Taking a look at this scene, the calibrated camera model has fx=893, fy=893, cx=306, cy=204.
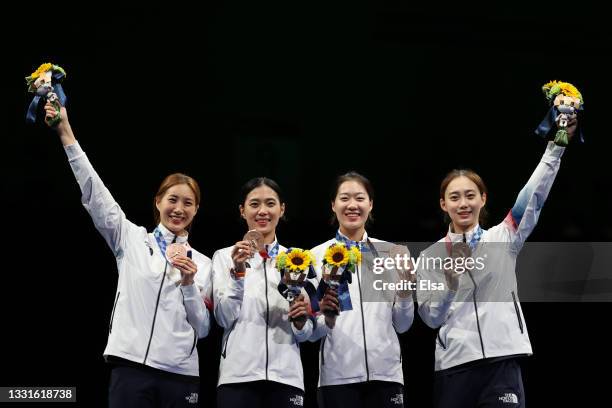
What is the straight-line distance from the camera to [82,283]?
5848mm

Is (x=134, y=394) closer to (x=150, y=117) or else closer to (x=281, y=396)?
(x=281, y=396)

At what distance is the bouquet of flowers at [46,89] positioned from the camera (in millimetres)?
4270

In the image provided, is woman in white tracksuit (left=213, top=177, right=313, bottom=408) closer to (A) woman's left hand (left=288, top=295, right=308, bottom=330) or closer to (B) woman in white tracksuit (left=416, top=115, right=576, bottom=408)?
(A) woman's left hand (left=288, top=295, right=308, bottom=330)

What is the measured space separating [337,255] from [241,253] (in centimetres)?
46

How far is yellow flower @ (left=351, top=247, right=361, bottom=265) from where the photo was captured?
4273 millimetres

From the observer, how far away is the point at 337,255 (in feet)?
13.9

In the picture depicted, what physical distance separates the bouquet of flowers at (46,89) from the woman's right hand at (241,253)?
104cm

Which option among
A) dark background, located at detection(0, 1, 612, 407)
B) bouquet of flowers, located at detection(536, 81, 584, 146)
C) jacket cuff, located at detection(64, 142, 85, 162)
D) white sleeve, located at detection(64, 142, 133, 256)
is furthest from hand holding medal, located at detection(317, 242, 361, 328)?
dark background, located at detection(0, 1, 612, 407)

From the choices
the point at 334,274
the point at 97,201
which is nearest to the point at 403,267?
the point at 334,274

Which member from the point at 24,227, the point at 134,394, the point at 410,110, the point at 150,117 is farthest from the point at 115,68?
the point at 134,394

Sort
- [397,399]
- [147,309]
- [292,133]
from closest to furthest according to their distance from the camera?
1. [147,309]
2. [397,399]
3. [292,133]

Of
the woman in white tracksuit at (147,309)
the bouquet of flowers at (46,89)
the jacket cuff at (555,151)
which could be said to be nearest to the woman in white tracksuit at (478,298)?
the jacket cuff at (555,151)

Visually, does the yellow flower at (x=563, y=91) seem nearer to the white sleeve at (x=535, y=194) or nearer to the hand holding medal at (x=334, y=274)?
the white sleeve at (x=535, y=194)

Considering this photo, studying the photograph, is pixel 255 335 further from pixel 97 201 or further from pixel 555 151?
Answer: pixel 555 151
